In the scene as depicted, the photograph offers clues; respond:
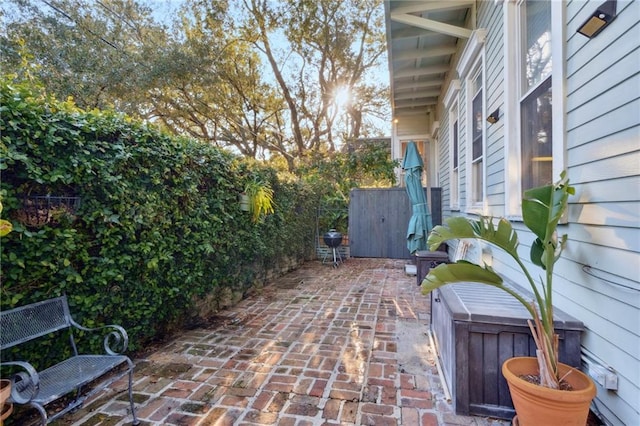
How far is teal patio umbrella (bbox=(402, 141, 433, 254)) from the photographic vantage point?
231 inches

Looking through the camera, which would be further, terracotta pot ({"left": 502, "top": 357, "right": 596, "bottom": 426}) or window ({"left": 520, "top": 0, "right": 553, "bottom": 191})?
window ({"left": 520, "top": 0, "right": 553, "bottom": 191})

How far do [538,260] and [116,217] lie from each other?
2.89 meters

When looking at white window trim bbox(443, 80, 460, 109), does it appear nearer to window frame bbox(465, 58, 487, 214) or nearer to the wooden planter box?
window frame bbox(465, 58, 487, 214)

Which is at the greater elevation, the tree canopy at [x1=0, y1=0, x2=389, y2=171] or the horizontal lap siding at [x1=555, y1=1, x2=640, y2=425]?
the tree canopy at [x1=0, y1=0, x2=389, y2=171]

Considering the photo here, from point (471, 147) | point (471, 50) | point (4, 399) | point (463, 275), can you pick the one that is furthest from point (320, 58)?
point (4, 399)

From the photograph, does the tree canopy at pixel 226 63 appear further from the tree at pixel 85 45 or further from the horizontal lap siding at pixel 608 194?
the horizontal lap siding at pixel 608 194

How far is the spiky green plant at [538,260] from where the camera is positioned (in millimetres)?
1606

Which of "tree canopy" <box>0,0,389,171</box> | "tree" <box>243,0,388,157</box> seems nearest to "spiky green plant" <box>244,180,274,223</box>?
"tree canopy" <box>0,0,389,171</box>

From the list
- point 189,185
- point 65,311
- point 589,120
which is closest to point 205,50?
point 189,185

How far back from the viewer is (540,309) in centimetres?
163

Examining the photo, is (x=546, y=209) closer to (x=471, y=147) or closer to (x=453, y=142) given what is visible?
(x=471, y=147)

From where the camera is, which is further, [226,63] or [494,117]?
[226,63]

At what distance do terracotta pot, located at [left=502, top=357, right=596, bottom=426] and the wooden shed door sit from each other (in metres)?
6.32

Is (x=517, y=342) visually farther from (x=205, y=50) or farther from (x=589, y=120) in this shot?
(x=205, y=50)
